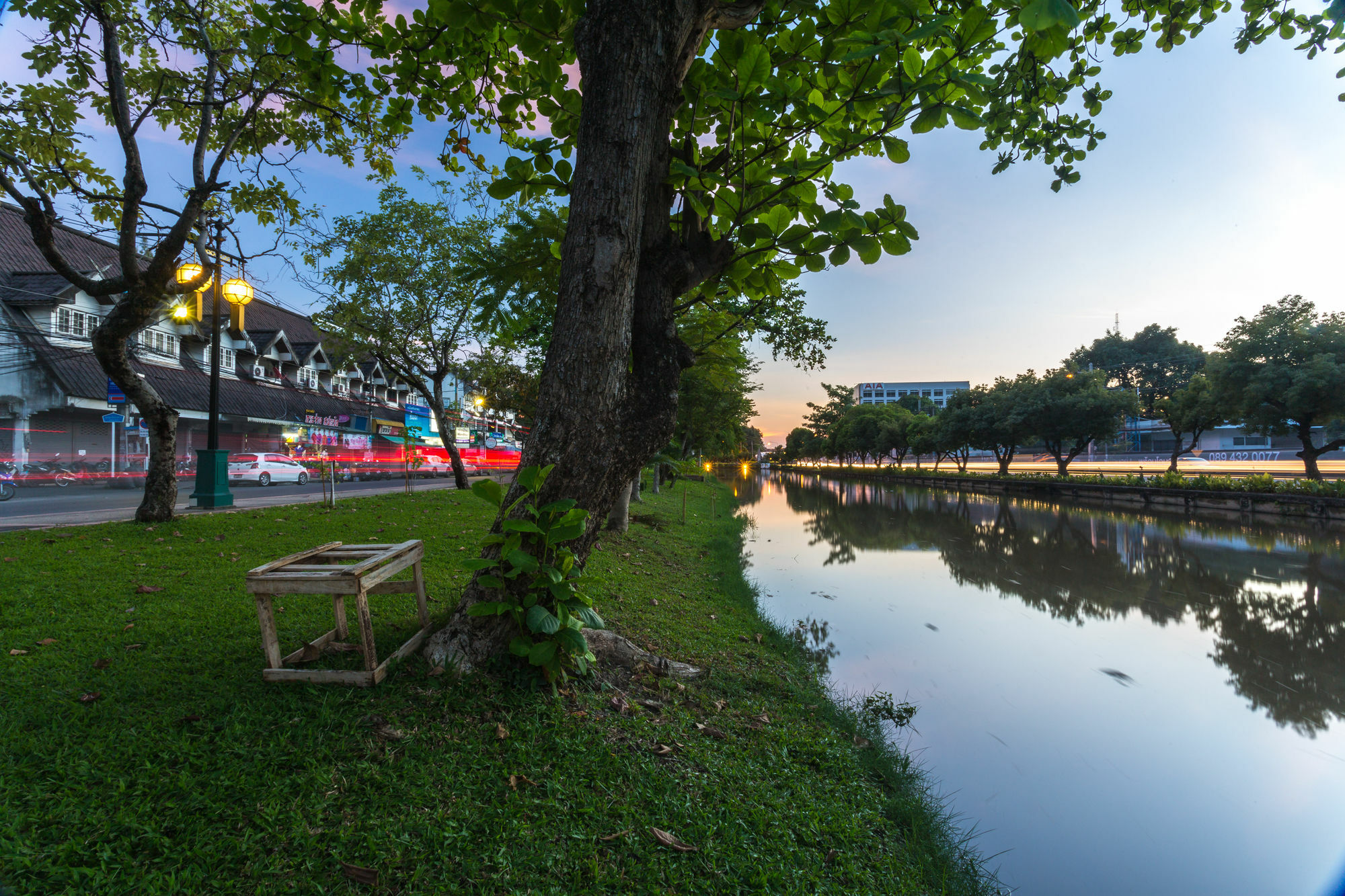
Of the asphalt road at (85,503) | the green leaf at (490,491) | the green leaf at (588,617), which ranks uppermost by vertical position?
the green leaf at (490,491)

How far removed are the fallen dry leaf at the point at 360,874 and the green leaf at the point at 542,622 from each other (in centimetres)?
109

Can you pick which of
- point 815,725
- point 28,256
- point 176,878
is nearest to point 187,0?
point 176,878

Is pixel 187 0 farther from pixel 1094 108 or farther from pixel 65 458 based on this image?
pixel 65 458

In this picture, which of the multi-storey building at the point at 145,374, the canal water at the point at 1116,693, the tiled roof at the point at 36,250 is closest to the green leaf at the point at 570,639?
the canal water at the point at 1116,693

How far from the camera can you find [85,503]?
43.9ft

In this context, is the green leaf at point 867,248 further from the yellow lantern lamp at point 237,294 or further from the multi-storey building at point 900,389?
the multi-storey building at point 900,389

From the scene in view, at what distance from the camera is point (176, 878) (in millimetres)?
1809

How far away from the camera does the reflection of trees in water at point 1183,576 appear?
7148 mm

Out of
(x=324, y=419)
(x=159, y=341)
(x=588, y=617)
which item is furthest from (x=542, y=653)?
(x=324, y=419)

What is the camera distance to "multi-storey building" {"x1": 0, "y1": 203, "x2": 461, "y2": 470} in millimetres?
17422

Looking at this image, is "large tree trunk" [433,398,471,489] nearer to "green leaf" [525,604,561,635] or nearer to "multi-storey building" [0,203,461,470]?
"multi-storey building" [0,203,461,470]

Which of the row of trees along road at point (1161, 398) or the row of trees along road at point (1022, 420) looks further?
the row of trees along road at point (1022, 420)

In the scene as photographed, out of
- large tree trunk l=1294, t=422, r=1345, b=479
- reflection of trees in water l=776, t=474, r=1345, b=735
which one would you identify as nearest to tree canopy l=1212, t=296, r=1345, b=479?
large tree trunk l=1294, t=422, r=1345, b=479

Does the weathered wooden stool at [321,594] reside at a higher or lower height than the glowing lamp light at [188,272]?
lower
